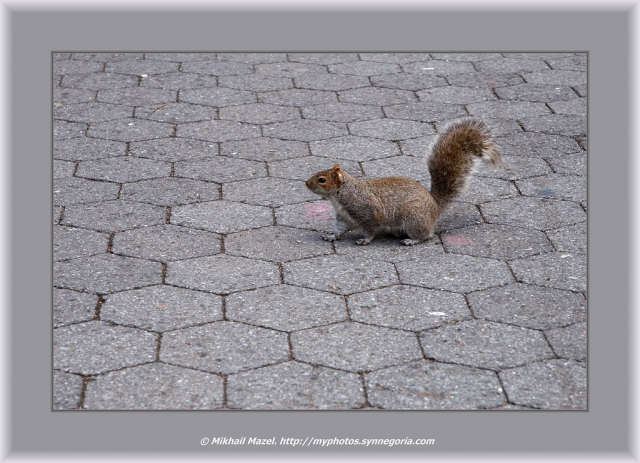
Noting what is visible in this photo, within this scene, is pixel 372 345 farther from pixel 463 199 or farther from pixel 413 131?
pixel 413 131

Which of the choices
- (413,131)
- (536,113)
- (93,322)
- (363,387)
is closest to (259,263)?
(93,322)

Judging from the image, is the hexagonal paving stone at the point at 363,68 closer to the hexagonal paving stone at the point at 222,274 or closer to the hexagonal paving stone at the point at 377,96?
the hexagonal paving stone at the point at 377,96

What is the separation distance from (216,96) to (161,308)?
318cm

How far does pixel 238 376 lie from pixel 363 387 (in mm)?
517

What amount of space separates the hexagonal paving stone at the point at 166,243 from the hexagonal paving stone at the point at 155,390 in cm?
107

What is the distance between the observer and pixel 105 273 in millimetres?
4312

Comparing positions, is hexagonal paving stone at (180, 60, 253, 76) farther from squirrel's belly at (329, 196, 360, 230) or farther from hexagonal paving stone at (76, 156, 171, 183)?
squirrel's belly at (329, 196, 360, 230)

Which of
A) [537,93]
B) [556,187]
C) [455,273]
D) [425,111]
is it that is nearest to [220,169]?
[425,111]

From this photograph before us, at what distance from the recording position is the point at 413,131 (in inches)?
244

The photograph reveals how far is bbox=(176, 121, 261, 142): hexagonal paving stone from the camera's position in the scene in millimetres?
6086

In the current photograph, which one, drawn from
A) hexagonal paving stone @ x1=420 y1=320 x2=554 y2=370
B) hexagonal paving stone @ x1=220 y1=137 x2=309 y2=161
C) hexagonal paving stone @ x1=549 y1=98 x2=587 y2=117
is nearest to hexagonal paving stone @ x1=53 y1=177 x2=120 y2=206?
hexagonal paving stone @ x1=220 y1=137 x2=309 y2=161

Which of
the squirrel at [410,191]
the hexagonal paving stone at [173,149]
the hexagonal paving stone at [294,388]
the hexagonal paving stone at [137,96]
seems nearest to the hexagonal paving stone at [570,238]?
the squirrel at [410,191]

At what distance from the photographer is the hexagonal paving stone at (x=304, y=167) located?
18.1ft

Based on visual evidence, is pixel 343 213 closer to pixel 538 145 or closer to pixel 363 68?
pixel 538 145
